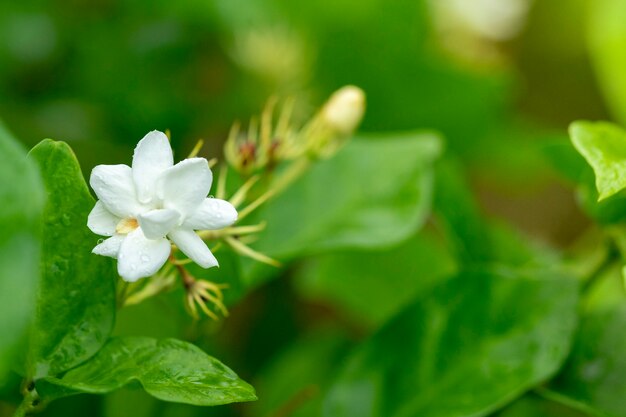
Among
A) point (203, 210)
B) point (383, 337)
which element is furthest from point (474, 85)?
point (203, 210)

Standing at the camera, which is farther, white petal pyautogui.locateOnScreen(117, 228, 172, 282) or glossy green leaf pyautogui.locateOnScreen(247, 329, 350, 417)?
glossy green leaf pyautogui.locateOnScreen(247, 329, 350, 417)

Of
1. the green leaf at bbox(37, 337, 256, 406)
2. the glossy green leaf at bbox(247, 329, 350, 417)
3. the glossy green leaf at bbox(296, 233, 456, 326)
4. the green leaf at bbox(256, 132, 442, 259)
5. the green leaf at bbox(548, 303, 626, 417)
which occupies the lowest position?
the glossy green leaf at bbox(247, 329, 350, 417)

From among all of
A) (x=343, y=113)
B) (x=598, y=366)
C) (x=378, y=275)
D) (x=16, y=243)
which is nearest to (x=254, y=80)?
(x=378, y=275)

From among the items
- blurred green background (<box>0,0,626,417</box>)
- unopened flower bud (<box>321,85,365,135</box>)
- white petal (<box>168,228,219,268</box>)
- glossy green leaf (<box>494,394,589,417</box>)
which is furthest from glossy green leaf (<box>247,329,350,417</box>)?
white petal (<box>168,228,219,268</box>)

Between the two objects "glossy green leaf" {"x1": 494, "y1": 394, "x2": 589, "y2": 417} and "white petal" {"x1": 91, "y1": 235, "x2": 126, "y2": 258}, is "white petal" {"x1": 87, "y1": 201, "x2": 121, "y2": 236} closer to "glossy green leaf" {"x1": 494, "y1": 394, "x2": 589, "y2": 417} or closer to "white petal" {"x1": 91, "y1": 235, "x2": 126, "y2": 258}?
"white petal" {"x1": 91, "y1": 235, "x2": 126, "y2": 258}

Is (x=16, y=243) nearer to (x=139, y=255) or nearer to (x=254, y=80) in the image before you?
(x=139, y=255)

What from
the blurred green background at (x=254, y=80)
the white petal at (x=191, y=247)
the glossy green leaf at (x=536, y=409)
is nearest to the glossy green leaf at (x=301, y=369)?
the blurred green background at (x=254, y=80)

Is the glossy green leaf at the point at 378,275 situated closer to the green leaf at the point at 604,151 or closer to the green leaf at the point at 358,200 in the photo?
the green leaf at the point at 358,200
